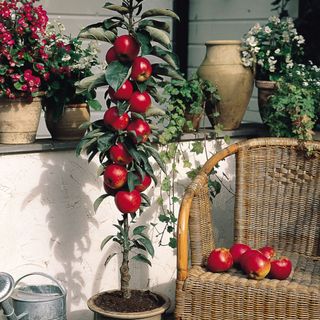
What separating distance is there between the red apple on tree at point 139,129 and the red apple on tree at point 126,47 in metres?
0.23

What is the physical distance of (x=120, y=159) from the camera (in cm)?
297

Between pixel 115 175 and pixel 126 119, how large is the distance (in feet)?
0.67

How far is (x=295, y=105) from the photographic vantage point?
351cm

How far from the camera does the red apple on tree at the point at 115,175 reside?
9.71 ft

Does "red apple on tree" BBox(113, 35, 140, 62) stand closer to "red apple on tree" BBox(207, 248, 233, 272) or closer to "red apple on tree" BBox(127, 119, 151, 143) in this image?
"red apple on tree" BBox(127, 119, 151, 143)

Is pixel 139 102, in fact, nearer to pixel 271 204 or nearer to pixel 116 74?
pixel 116 74

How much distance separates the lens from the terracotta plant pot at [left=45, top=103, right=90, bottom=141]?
3.23 metres

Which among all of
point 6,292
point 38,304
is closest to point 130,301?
point 38,304

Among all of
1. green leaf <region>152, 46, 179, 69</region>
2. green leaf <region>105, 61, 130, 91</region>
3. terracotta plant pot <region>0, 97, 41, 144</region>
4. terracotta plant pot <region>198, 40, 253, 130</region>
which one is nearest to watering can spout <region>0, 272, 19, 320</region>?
terracotta plant pot <region>0, 97, 41, 144</region>

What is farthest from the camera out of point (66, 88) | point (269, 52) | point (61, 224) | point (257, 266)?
point (269, 52)

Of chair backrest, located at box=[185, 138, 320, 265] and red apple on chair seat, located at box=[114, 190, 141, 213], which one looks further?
chair backrest, located at box=[185, 138, 320, 265]

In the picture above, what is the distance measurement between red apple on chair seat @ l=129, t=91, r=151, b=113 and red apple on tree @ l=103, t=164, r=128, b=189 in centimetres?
21

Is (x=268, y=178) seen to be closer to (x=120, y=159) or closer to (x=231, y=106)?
(x=231, y=106)

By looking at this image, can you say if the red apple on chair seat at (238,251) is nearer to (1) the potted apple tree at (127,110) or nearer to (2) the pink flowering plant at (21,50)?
(1) the potted apple tree at (127,110)
